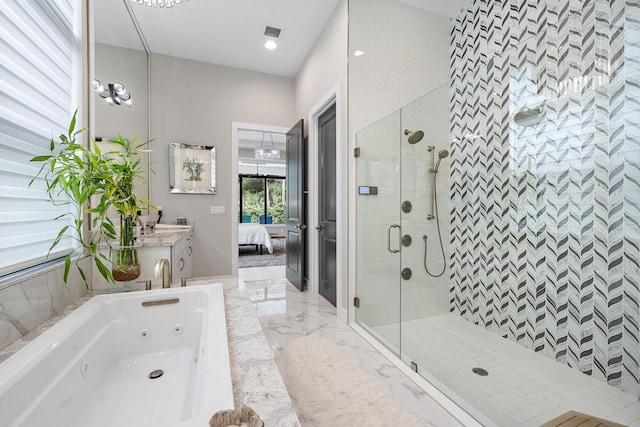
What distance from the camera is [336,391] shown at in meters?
1.68

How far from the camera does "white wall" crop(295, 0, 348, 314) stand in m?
2.77

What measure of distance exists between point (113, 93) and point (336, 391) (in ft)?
9.39

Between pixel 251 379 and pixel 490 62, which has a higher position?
pixel 490 62

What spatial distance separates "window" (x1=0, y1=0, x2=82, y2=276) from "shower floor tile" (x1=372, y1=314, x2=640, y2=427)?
2.28m

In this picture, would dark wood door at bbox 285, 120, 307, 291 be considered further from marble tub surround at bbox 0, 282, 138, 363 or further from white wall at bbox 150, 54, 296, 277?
marble tub surround at bbox 0, 282, 138, 363

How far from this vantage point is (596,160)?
66.6 inches

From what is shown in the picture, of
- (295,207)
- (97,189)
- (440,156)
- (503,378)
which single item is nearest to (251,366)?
(97,189)

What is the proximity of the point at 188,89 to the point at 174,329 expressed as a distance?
3426 mm

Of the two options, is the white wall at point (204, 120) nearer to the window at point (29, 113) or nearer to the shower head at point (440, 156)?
the window at point (29, 113)

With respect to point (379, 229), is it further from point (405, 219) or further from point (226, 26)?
point (226, 26)

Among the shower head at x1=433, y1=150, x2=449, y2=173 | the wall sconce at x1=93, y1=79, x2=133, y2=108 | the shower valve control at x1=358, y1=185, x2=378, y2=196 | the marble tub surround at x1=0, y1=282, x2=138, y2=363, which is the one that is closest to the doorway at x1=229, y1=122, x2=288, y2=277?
the shower valve control at x1=358, y1=185, x2=378, y2=196

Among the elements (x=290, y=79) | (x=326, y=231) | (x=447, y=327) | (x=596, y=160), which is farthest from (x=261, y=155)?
(x=596, y=160)

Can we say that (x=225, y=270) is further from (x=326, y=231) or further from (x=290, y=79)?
(x=290, y=79)

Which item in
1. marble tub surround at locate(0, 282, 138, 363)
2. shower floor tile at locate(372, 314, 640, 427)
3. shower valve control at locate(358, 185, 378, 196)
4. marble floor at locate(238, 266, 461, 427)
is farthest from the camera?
shower valve control at locate(358, 185, 378, 196)
